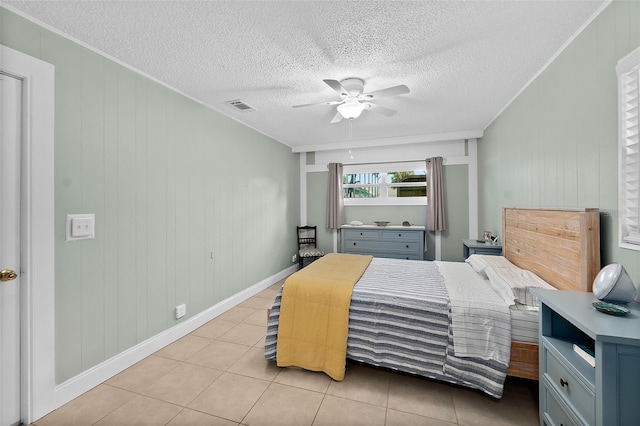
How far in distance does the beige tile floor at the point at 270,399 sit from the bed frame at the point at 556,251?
38 centimetres

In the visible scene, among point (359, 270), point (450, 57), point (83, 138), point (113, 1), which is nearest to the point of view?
point (113, 1)

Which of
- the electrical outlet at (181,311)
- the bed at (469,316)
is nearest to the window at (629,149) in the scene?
the bed at (469,316)

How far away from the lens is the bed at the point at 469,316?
5.62 feet

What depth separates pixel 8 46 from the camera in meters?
1.56

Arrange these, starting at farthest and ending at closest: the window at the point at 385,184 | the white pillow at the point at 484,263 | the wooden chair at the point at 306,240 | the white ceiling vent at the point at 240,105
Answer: the wooden chair at the point at 306,240, the window at the point at 385,184, the white ceiling vent at the point at 240,105, the white pillow at the point at 484,263

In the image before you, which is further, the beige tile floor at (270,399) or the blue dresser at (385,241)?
the blue dresser at (385,241)

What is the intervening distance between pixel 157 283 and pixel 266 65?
2200mm

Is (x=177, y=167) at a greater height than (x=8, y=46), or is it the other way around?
(x=8, y=46)

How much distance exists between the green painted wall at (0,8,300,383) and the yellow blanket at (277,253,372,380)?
1284 millimetres

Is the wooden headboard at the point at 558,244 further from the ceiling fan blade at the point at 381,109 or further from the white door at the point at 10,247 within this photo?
the white door at the point at 10,247

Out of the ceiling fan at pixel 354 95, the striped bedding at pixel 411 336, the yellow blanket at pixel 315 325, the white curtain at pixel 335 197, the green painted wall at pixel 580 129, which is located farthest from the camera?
the white curtain at pixel 335 197

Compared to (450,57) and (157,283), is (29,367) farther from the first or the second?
(450,57)

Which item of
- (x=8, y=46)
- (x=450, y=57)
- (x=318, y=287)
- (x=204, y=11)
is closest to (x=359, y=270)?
(x=318, y=287)

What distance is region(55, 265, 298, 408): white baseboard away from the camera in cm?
182
